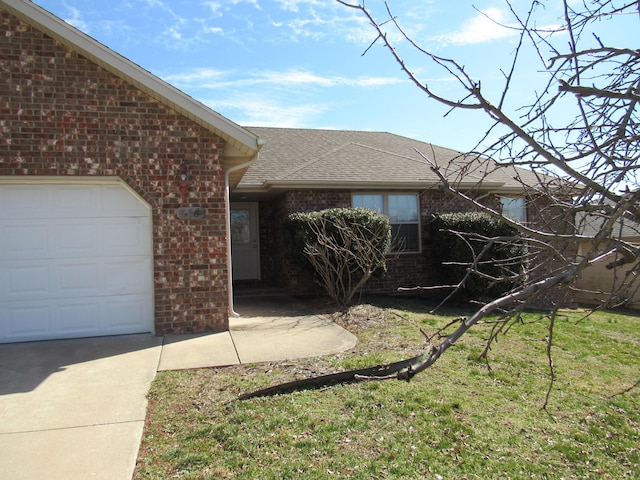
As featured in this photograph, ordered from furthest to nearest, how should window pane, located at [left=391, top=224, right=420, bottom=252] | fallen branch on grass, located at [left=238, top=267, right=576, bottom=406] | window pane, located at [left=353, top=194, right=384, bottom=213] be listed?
window pane, located at [left=391, top=224, right=420, bottom=252] → window pane, located at [left=353, top=194, right=384, bottom=213] → fallen branch on grass, located at [left=238, top=267, right=576, bottom=406]

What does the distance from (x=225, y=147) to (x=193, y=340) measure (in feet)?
10.4

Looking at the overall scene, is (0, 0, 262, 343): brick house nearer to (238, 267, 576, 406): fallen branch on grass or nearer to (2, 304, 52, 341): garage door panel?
(2, 304, 52, 341): garage door panel

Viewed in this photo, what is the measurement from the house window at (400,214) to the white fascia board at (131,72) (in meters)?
5.56

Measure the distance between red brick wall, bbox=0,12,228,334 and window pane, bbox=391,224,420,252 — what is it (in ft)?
20.6

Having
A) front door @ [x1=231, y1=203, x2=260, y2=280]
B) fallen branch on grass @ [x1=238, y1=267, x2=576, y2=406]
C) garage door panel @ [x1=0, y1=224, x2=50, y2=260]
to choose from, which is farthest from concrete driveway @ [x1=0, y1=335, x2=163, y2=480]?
front door @ [x1=231, y1=203, x2=260, y2=280]

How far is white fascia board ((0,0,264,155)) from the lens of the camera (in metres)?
6.84

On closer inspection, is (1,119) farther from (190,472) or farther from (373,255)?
(373,255)

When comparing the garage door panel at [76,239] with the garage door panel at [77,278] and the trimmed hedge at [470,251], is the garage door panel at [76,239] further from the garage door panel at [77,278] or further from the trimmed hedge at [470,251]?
the trimmed hedge at [470,251]

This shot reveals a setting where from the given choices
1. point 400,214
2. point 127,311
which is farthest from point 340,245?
point 127,311

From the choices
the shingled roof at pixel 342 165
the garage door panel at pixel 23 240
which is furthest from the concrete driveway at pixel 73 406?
the shingled roof at pixel 342 165

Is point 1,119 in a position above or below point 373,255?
above

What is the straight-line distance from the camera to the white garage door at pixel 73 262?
23.5 feet

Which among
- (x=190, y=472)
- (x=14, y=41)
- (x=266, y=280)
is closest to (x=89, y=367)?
(x=190, y=472)

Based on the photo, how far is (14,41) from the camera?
276 inches
